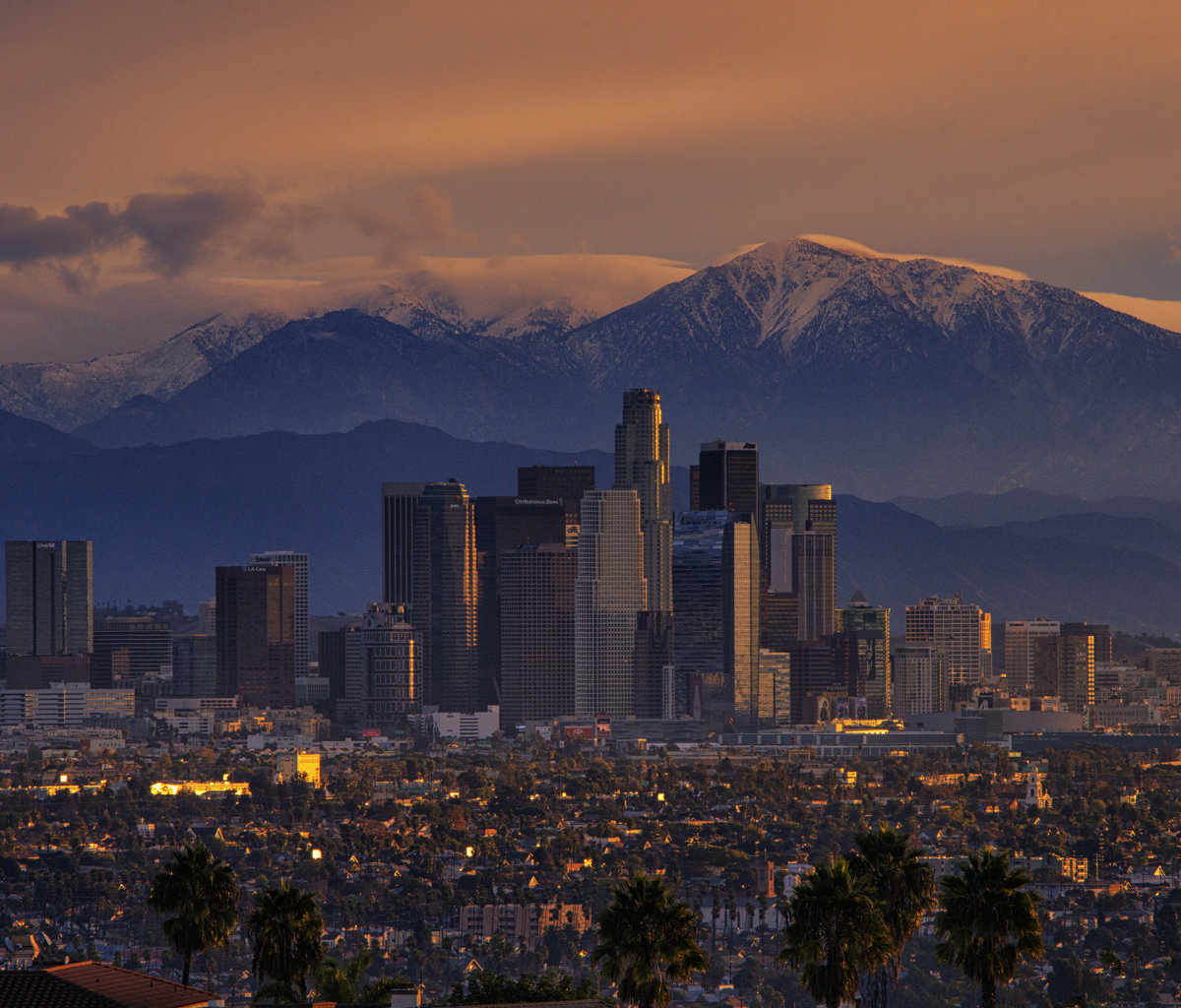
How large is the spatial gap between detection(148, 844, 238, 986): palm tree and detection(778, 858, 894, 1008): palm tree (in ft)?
81.5

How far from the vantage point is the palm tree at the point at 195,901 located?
95.0 m

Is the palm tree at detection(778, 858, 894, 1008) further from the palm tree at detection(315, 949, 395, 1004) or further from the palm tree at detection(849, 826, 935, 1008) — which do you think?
the palm tree at detection(315, 949, 395, 1004)

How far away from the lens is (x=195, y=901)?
95125 mm

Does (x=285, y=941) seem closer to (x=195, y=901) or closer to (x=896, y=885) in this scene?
(x=195, y=901)

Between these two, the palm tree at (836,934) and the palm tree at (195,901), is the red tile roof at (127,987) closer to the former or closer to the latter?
the palm tree at (195,901)

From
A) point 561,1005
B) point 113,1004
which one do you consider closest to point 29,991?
point 113,1004

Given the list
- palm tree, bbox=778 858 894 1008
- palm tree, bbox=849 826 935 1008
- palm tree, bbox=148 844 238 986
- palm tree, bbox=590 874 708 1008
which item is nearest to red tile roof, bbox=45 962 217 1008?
palm tree, bbox=148 844 238 986

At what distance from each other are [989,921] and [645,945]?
12101 mm

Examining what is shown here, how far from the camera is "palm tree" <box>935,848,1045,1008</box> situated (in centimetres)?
8469

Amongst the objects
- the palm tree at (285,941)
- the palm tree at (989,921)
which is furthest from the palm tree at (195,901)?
the palm tree at (989,921)

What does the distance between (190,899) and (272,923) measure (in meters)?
4.32

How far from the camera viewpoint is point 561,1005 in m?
78.2

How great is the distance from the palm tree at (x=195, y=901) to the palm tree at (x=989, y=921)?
2915 centimetres

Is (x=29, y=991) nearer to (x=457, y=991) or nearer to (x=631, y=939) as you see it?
(x=631, y=939)
